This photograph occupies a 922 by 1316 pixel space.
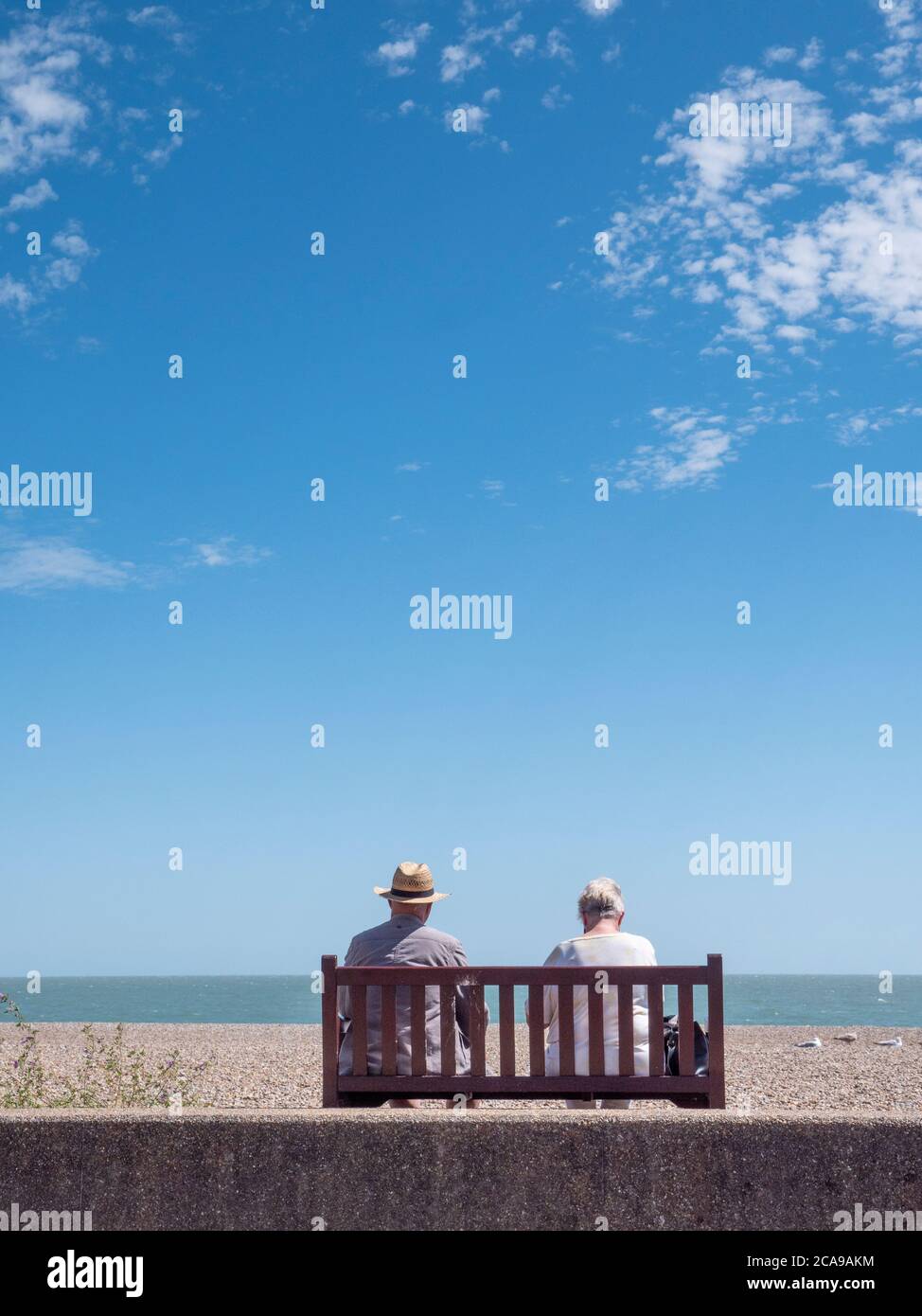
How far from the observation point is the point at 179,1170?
3.97 m

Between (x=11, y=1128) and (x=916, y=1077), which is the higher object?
(x=11, y=1128)

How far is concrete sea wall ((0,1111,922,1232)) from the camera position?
153 inches

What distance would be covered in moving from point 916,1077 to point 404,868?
12594 millimetres

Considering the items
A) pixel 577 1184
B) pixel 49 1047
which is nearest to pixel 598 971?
pixel 577 1184

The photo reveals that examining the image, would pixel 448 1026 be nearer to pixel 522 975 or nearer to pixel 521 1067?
pixel 522 975

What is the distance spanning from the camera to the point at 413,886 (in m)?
5.93

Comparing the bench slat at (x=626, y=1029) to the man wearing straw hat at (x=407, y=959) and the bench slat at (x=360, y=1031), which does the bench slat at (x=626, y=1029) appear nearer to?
the man wearing straw hat at (x=407, y=959)

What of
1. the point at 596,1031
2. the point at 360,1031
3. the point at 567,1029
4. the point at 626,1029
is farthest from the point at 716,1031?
the point at 360,1031

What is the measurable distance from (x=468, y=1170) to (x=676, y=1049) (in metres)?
1.32

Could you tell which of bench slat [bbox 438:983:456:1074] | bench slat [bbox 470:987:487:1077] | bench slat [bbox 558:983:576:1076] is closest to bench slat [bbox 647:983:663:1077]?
bench slat [bbox 558:983:576:1076]
